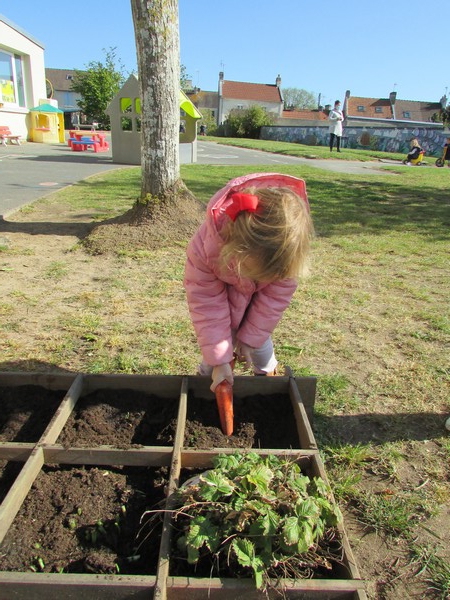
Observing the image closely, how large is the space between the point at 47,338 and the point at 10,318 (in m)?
0.52

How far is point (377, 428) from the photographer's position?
2600 mm

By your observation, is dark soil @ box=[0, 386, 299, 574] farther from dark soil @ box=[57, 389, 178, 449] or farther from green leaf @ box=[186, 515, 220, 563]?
green leaf @ box=[186, 515, 220, 563]

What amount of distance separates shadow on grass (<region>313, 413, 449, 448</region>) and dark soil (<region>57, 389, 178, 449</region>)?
830 millimetres

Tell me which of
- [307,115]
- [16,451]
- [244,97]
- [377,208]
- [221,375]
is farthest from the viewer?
[244,97]

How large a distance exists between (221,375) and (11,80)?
79.0ft

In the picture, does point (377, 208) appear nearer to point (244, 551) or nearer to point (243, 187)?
point (243, 187)

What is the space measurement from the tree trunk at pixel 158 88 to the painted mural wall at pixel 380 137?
27834mm

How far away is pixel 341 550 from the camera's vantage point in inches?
60.9

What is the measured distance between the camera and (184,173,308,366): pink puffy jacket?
2.10m

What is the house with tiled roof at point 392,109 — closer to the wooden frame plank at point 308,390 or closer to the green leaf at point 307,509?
the wooden frame plank at point 308,390

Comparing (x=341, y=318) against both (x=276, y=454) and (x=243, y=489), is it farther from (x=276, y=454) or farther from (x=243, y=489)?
(x=243, y=489)

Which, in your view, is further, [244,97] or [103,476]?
[244,97]

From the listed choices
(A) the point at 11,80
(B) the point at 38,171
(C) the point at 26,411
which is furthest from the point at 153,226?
(A) the point at 11,80

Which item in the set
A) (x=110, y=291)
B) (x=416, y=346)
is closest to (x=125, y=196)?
(x=110, y=291)
